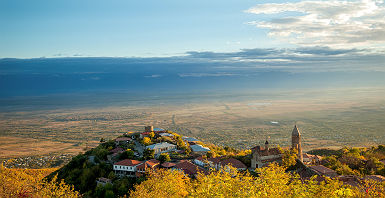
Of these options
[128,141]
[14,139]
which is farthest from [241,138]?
[14,139]

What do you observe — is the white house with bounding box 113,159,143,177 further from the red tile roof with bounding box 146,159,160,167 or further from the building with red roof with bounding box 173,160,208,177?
the building with red roof with bounding box 173,160,208,177

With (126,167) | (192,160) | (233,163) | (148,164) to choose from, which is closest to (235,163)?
(233,163)

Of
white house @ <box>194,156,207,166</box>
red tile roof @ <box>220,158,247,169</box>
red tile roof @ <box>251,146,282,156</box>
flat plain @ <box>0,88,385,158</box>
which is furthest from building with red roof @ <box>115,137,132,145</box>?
flat plain @ <box>0,88,385,158</box>

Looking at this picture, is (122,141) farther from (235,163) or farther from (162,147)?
(235,163)

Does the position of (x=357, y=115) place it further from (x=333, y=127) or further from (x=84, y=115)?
(x=84, y=115)

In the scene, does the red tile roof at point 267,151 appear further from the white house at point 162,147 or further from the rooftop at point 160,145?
the rooftop at point 160,145

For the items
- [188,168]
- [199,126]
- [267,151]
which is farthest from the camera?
[199,126]

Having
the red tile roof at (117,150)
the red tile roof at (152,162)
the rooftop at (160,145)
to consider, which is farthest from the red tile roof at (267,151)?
the red tile roof at (117,150)
